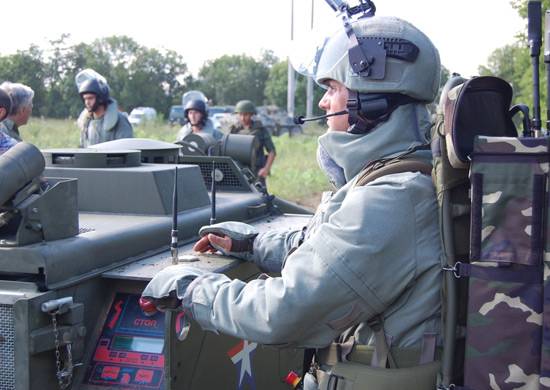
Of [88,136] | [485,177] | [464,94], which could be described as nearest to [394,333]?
[485,177]

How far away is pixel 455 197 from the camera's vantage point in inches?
93.0

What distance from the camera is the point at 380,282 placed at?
2.32 m

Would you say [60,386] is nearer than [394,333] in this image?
No

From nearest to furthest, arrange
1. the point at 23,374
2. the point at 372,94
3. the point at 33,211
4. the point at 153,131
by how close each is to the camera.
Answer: the point at 372,94 < the point at 23,374 < the point at 33,211 < the point at 153,131

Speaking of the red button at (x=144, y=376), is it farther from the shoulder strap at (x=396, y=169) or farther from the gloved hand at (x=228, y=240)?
the shoulder strap at (x=396, y=169)

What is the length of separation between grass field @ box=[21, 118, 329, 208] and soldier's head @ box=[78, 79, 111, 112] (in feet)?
24.9

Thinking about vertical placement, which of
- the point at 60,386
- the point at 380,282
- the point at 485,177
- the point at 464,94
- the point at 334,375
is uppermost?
the point at 464,94

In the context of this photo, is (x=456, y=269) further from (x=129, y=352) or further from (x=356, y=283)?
(x=129, y=352)

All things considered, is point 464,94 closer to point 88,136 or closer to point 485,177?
point 485,177

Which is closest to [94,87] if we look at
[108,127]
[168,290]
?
[108,127]

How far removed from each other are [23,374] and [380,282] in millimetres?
1343

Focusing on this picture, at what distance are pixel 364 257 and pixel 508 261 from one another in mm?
Answer: 393

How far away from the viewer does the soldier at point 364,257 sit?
91.0 inches

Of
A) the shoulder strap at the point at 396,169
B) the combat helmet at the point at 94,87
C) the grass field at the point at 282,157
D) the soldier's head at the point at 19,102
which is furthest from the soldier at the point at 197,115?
the shoulder strap at the point at 396,169
